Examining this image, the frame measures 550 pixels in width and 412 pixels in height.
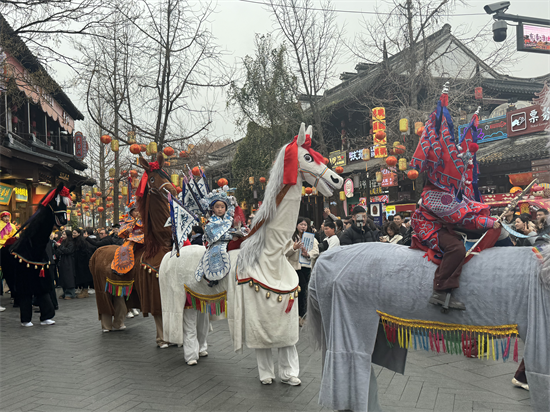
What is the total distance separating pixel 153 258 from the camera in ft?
20.5

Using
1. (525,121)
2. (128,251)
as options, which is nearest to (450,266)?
(128,251)

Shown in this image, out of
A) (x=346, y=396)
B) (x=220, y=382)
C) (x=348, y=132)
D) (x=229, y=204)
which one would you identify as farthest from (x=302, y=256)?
(x=348, y=132)

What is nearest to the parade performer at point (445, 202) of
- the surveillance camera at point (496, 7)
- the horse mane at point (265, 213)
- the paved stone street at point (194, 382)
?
the horse mane at point (265, 213)

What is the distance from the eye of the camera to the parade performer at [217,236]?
4.90m

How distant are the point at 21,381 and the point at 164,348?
70.1 inches

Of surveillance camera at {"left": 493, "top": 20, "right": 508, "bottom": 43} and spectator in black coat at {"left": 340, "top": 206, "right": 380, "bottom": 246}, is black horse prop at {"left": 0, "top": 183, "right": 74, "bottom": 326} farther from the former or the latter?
surveillance camera at {"left": 493, "top": 20, "right": 508, "bottom": 43}

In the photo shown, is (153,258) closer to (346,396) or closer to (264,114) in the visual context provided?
(346,396)

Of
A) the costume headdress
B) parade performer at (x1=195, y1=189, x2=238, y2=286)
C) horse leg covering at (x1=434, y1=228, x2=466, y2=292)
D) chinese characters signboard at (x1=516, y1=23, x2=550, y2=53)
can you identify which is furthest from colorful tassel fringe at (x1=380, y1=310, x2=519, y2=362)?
chinese characters signboard at (x1=516, y1=23, x2=550, y2=53)

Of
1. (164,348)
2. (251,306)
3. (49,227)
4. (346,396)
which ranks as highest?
(49,227)

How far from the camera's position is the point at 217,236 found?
5000mm

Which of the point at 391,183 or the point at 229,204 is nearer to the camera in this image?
the point at 229,204

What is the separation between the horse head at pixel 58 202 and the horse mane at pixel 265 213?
4.37m

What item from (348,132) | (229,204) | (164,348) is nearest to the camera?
(229,204)

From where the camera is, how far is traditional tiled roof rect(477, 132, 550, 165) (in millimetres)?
12741
